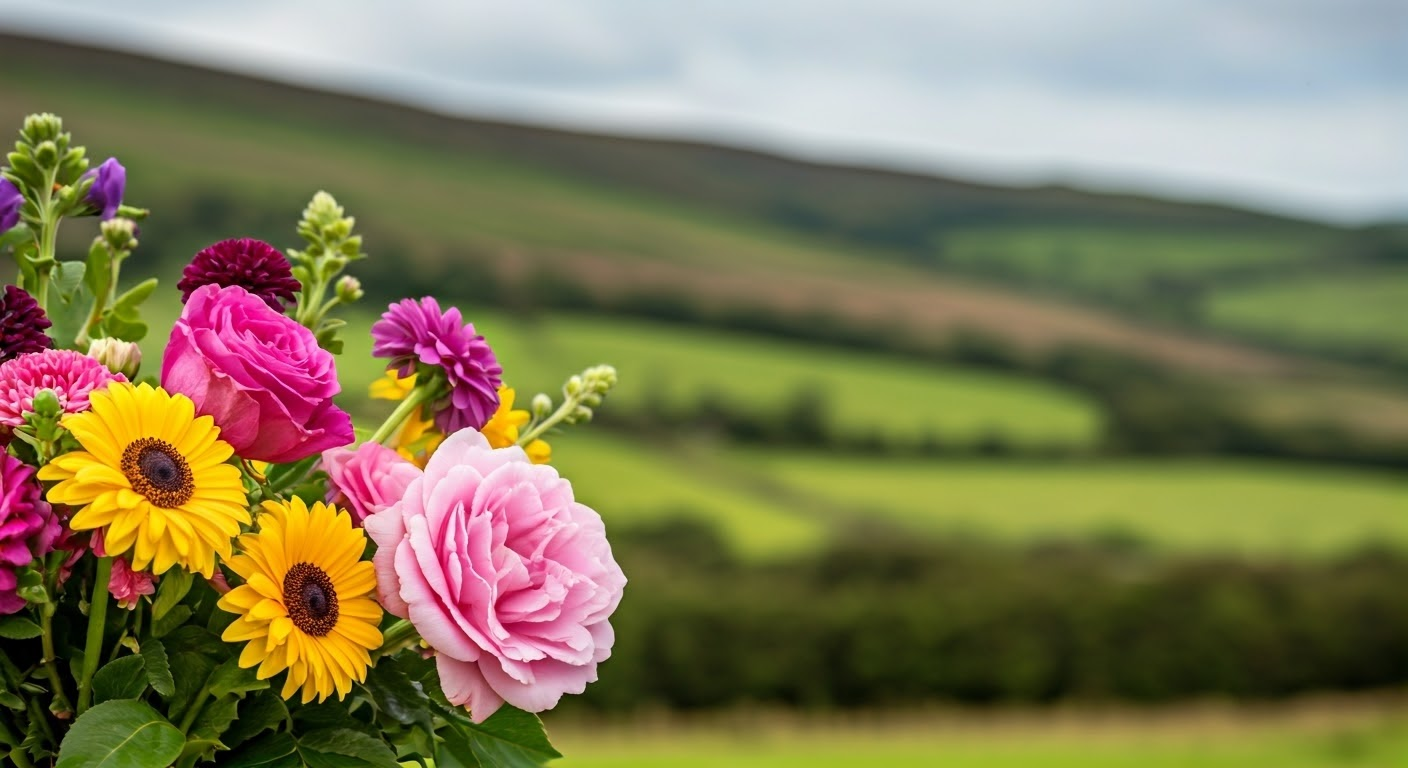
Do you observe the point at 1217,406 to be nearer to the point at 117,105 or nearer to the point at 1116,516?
the point at 1116,516

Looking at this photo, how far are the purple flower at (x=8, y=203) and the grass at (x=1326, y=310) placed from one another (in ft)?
93.7

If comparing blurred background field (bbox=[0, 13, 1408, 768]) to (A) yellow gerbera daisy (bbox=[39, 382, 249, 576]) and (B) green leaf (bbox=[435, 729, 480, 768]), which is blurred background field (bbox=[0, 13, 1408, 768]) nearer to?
(A) yellow gerbera daisy (bbox=[39, 382, 249, 576])

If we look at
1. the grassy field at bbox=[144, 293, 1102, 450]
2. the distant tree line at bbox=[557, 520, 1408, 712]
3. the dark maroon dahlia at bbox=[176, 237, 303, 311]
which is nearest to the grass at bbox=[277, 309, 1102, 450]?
the grassy field at bbox=[144, 293, 1102, 450]

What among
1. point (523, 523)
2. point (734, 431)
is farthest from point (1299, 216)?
point (523, 523)

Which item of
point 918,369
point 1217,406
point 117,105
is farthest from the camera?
point 117,105

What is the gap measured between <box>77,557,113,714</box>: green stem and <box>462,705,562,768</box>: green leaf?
233mm

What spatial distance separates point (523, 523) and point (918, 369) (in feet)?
80.0

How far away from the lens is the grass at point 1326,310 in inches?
1041

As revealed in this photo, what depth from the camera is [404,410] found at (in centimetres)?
87

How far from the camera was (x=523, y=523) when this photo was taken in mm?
819

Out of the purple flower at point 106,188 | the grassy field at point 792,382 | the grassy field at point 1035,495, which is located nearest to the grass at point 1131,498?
the grassy field at point 1035,495

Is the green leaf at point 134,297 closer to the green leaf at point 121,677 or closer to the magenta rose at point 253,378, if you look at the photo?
the magenta rose at point 253,378

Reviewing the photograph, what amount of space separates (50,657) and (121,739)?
0.07 meters

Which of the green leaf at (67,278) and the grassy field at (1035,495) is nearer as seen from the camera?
the green leaf at (67,278)
